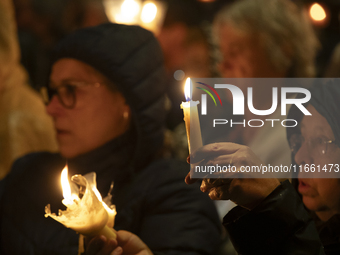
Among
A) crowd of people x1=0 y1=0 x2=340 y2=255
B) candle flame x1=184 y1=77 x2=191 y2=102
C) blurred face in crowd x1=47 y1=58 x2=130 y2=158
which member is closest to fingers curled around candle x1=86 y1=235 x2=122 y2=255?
crowd of people x1=0 y1=0 x2=340 y2=255

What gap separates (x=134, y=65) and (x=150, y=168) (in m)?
0.36

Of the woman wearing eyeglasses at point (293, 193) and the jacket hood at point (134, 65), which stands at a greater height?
the jacket hood at point (134, 65)

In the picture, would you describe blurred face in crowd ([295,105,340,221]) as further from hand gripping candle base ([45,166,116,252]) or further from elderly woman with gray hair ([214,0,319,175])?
elderly woman with gray hair ([214,0,319,175])

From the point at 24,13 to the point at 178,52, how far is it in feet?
4.61

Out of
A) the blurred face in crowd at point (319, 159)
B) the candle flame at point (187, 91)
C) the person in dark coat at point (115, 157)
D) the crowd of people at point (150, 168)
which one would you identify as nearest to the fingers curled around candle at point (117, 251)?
the crowd of people at point (150, 168)

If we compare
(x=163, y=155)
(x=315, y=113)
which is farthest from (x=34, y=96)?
(x=315, y=113)

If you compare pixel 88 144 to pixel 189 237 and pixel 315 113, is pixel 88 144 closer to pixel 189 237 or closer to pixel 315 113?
pixel 189 237

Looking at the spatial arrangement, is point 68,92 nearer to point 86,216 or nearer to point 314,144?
point 86,216

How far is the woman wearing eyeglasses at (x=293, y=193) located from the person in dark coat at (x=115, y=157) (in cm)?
35

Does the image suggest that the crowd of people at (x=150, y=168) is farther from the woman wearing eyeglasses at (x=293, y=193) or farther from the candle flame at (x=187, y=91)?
the candle flame at (x=187, y=91)

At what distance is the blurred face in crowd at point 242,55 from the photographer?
5.74ft

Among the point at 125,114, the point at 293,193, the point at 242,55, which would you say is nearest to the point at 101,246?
the point at 293,193

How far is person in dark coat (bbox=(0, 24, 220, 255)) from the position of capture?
1167mm

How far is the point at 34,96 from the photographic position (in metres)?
2.19
